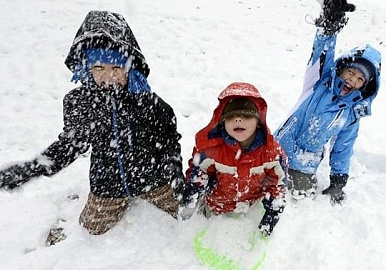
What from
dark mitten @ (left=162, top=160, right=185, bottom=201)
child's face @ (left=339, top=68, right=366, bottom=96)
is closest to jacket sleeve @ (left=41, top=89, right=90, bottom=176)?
dark mitten @ (left=162, top=160, right=185, bottom=201)

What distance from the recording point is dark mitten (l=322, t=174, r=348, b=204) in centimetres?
326

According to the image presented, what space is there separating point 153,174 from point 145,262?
60 centimetres

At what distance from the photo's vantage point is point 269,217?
264 centimetres

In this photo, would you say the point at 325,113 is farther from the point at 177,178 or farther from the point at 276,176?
the point at 177,178

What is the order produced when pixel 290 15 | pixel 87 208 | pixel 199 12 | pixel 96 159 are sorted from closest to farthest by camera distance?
pixel 96 159 → pixel 87 208 → pixel 199 12 → pixel 290 15

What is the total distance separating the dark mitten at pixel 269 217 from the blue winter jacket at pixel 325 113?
76 centimetres

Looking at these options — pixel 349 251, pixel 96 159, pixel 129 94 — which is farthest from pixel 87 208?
pixel 349 251

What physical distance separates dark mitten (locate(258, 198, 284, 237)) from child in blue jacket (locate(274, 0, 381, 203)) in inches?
27.4

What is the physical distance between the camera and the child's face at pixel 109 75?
233cm

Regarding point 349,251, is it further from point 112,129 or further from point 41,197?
point 41,197

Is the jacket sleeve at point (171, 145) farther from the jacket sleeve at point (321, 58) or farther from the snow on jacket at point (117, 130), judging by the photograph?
the jacket sleeve at point (321, 58)

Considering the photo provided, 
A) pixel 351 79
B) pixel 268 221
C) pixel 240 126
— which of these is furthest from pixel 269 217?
pixel 351 79

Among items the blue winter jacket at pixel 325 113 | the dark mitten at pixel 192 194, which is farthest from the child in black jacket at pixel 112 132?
the blue winter jacket at pixel 325 113

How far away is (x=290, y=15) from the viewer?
7.91m
